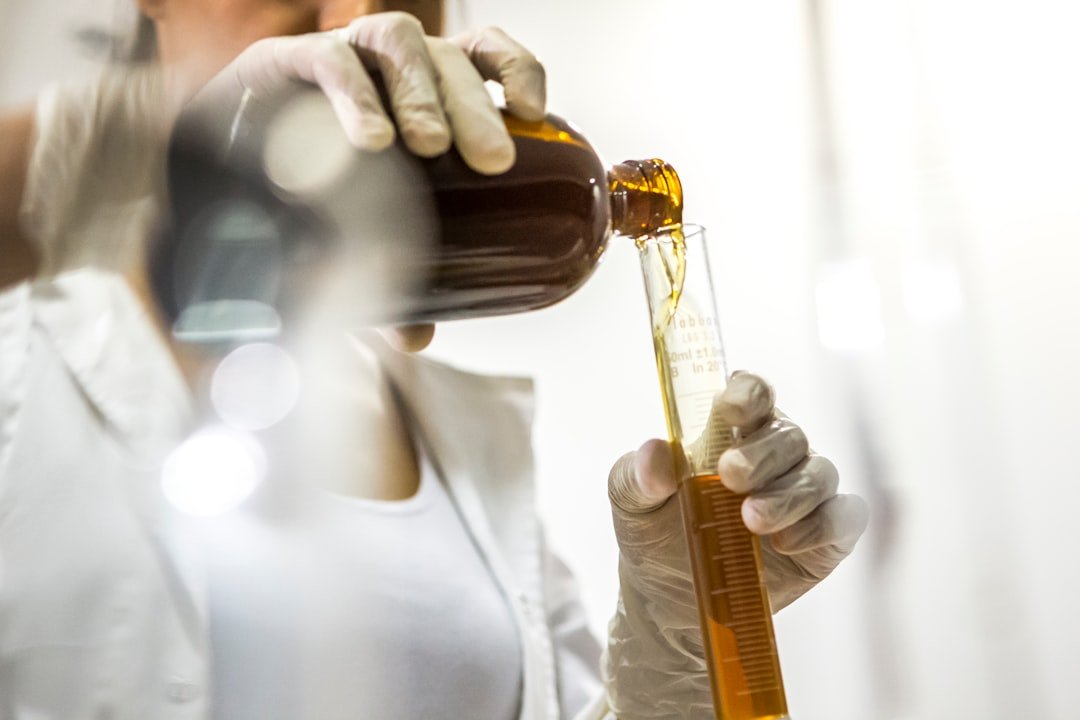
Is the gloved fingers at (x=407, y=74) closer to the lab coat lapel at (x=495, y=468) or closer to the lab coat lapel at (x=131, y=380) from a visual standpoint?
the lab coat lapel at (x=131, y=380)

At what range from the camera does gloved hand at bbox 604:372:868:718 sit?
0.60 meters

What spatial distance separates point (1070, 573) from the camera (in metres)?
1.40

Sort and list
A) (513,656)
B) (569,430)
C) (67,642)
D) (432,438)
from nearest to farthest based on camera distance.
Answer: (67,642)
(513,656)
(432,438)
(569,430)

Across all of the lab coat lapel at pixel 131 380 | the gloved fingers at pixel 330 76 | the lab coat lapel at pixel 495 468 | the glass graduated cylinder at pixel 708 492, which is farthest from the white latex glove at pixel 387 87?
the lab coat lapel at pixel 495 468

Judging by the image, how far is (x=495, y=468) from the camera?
1.13 m

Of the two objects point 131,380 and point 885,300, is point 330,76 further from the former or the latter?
point 885,300

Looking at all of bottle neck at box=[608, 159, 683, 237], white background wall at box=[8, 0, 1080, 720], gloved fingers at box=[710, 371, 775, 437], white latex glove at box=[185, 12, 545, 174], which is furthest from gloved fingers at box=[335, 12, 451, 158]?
white background wall at box=[8, 0, 1080, 720]

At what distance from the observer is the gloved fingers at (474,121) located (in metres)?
0.56

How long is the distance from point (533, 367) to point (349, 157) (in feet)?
2.47

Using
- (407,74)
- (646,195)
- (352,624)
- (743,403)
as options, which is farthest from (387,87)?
(352,624)

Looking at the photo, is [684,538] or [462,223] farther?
[684,538]

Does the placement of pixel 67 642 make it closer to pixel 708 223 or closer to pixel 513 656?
pixel 513 656

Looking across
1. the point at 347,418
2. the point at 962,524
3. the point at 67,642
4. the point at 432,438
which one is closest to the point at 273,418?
the point at 347,418

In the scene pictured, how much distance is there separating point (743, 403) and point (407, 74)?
0.98 ft
